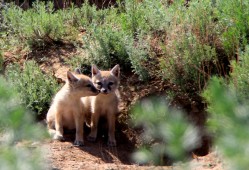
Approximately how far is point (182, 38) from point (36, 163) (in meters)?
5.13

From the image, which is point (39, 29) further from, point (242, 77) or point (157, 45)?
point (242, 77)

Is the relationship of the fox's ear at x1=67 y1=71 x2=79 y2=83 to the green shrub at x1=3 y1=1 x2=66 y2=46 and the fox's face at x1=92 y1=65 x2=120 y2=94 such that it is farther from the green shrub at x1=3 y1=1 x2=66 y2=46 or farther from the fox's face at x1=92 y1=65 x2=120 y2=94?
the green shrub at x1=3 y1=1 x2=66 y2=46

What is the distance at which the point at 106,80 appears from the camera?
7289mm

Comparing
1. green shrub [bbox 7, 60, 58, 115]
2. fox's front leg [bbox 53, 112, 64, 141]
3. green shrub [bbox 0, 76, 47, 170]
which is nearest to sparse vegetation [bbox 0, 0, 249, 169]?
green shrub [bbox 7, 60, 58, 115]

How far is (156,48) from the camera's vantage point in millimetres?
7812

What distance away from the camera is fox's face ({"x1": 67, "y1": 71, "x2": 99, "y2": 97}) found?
7184mm

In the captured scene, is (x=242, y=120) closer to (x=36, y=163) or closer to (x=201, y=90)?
(x=36, y=163)

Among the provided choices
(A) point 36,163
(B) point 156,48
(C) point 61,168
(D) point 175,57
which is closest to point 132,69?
(B) point 156,48

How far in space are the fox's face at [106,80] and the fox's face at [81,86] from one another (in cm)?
11

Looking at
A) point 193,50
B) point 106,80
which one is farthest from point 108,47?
point 193,50

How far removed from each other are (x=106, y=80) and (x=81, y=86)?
0.33 metres

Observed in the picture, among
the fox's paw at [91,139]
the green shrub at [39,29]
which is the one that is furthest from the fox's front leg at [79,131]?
the green shrub at [39,29]

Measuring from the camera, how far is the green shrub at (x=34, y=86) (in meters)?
7.98

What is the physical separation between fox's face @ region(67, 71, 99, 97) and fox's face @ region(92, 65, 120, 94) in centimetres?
11
